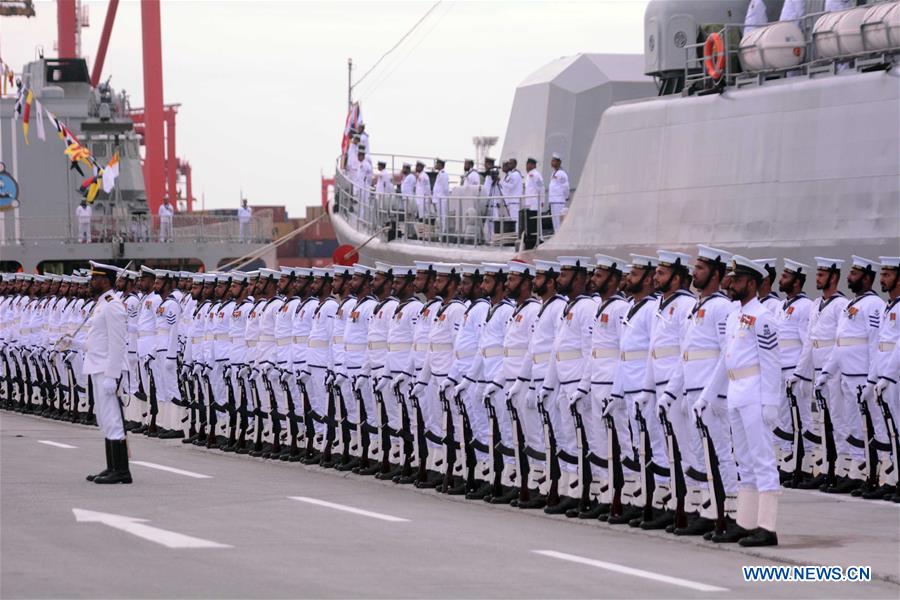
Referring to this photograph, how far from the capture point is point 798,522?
10.9m

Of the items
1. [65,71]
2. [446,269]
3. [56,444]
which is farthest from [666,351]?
[65,71]

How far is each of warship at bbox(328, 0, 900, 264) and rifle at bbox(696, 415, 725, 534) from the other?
7.85 m

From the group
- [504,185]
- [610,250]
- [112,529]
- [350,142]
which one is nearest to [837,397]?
[112,529]

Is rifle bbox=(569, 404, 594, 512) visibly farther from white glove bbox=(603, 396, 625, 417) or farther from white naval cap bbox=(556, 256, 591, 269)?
white naval cap bbox=(556, 256, 591, 269)

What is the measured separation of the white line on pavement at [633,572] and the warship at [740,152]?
30.7ft

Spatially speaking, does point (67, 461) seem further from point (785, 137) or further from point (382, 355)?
point (785, 137)

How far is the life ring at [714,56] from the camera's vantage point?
20.6m

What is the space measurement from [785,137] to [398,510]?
31.7 feet

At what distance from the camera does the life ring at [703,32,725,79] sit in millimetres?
20641

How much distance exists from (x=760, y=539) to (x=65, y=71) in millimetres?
46885

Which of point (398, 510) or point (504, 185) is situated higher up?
point (504, 185)

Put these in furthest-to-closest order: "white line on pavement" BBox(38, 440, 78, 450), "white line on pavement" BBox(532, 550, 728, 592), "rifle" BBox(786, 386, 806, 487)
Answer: "white line on pavement" BBox(38, 440, 78, 450)
"rifle" BBox(786, 386, 806, 487)
"white line on pavement" BBox(532, 550, 728, 592)

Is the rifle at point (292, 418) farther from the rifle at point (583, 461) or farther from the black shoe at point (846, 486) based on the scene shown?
the black shoe at point (846, 486)

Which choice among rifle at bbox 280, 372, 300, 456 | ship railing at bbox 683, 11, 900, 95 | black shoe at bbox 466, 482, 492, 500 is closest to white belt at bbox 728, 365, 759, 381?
black shoe at bbox 466, 482, 492, 500
